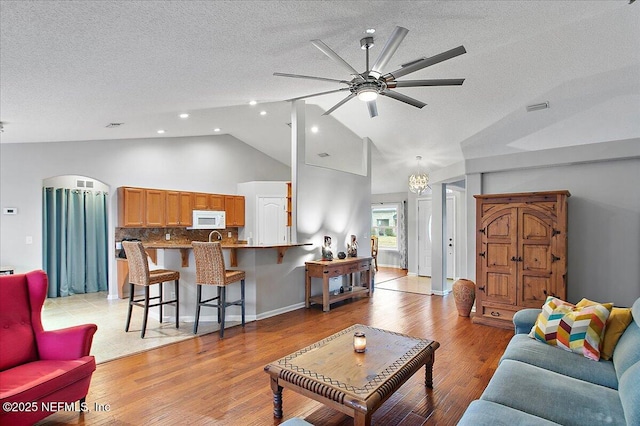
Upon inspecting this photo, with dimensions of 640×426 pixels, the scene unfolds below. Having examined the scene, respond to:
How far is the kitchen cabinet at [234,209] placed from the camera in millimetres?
8086

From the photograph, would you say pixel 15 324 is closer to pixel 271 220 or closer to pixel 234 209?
pixel 234 209

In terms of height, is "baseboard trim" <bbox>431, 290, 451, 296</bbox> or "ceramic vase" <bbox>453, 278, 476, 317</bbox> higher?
"ceramic vase" <bbox>453, 278, 476, 317</bbox>

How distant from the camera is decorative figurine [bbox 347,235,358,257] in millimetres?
6684

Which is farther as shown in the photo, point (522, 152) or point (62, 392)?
point (522, 152)

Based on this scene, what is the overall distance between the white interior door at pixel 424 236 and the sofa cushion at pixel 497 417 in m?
7.39

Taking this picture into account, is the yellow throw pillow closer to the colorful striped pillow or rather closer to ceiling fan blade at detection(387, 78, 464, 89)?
the colorful striped pillow

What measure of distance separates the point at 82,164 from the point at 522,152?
24.4 ft

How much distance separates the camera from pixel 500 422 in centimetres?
171

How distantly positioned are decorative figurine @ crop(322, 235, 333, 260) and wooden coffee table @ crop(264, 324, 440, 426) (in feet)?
10.3

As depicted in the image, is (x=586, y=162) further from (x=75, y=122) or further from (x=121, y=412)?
(x=75, y=122)

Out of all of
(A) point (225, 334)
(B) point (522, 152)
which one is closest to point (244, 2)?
(A) point (225, 334)

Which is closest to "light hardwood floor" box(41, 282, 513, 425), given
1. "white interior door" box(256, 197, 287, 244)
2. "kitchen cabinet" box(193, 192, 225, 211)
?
"white interior door" box(256, 197, 287, 244)

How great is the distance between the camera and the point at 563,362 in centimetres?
245

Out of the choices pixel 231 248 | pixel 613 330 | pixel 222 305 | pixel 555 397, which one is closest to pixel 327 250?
pixel 231 248
